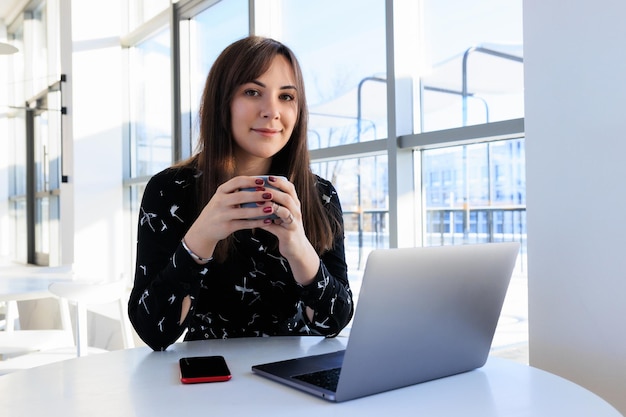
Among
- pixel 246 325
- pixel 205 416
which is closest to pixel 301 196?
pixel 246 325

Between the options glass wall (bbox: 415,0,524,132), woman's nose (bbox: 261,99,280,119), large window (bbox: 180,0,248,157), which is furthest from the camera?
large window (bbox: 180,0,248,157)

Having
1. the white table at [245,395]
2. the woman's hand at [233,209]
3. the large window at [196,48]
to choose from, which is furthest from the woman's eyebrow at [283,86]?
the large window at [196,48]

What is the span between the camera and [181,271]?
116 centimetres

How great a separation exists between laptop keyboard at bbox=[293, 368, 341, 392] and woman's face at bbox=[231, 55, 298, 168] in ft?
1.90

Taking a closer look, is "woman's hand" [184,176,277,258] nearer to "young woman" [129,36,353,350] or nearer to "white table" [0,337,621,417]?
"young woman" [129,36,353,350]

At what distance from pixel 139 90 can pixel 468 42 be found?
11.7 feet

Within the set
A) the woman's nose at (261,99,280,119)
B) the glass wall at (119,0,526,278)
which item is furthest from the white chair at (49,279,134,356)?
the woman's nose at (261,99,280,119)

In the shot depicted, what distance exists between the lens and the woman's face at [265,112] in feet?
4.42

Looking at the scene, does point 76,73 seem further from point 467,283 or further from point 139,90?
point 467,283

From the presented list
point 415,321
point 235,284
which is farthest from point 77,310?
point 415,321

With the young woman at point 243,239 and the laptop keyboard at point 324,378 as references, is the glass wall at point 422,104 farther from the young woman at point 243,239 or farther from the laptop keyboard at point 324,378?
the laptop keyboard at point 324,378

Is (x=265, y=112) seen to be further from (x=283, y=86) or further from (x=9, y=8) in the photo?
(x=9, y=8)

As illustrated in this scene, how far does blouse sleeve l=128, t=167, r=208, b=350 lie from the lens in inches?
46.4

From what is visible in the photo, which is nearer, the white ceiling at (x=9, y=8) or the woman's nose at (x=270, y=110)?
the woman's nose at (x=270, y=110)
